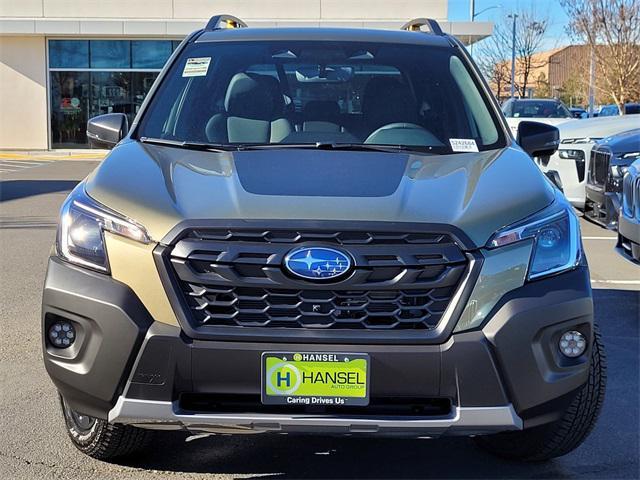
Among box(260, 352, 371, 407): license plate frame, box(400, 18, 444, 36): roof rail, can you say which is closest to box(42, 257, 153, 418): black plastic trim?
box(260, 352, 371, 407): license plate frame

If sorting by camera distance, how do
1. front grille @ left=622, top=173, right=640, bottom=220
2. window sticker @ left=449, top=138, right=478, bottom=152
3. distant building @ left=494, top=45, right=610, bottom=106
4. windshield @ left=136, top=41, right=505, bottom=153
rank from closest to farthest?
window sticker @ left=449, top=138, right=478, bottom=152 → windshield @ left=136, top=41, right=505, bottom=153 → front grille @ left=622, top=173, right=640, bottom=220 → distant building @ left=494, top=45, right=610, bottom=106

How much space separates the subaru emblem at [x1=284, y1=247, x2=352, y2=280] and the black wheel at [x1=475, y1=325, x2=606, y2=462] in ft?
3.38

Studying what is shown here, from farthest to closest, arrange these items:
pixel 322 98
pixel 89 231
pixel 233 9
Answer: pixel 233 9 → pixel 322 98 → pixel 89 231

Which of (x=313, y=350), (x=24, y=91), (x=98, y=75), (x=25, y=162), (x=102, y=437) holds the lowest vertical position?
(x=25, y=162)

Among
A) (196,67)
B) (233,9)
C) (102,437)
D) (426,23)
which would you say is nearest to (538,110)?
(426,23)

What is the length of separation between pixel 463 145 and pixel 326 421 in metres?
1.64

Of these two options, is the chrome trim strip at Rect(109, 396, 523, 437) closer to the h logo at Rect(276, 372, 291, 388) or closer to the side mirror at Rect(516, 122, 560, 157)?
the h logo at Rect(276, 372, 291, 388)

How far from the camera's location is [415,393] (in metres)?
2.72

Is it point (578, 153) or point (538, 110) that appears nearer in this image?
point (578, 153)

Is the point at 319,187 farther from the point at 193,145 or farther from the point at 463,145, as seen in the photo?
the point at 463,145

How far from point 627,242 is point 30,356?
13.4 feet

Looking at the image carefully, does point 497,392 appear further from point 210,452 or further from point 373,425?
point 210,452

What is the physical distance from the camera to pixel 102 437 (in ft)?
10.7

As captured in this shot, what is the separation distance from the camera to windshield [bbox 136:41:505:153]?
3.94 metres
